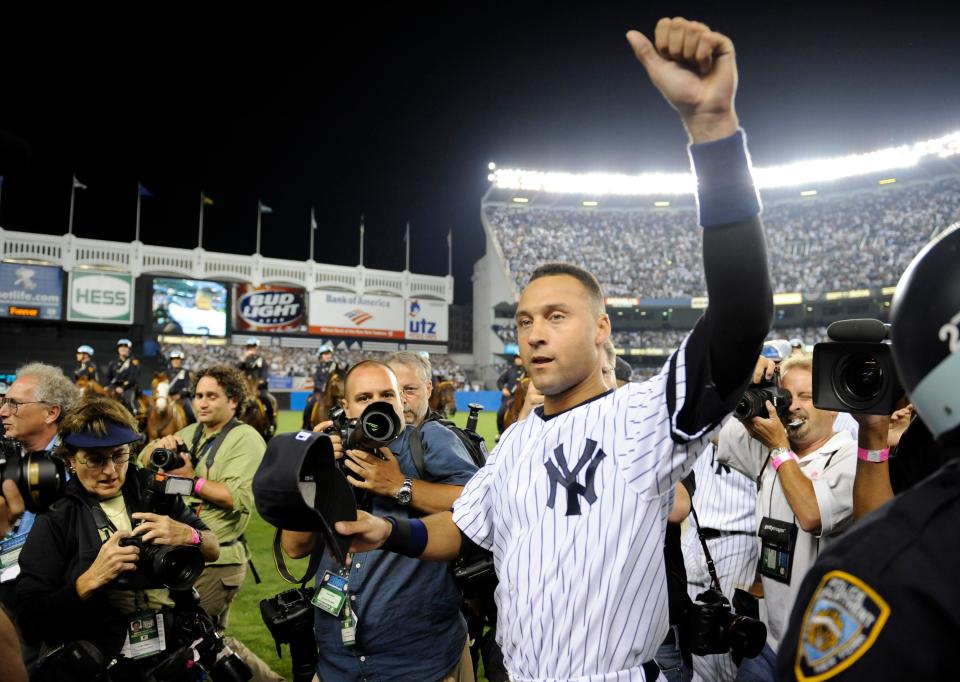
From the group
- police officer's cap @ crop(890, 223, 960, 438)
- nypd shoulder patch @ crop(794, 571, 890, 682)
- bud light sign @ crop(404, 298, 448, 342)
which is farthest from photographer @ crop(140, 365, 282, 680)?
bud light sign @ crop(404, 298, 448, 342)

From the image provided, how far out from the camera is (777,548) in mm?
3096

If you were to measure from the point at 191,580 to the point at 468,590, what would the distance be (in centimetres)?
138

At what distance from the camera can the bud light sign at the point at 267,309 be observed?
4600 cm

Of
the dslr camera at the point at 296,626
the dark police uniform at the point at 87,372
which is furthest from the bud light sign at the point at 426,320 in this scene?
the dslr camera at the point at 296,626

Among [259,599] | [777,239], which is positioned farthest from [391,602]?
[777,239]

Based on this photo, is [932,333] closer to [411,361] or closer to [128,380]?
[411,361]

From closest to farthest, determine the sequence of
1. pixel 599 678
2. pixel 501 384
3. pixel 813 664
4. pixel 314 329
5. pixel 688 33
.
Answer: pixel 813 664 → pixel 688 33 → pixel 599 678 → pixel 501 384 → pixel 314 329

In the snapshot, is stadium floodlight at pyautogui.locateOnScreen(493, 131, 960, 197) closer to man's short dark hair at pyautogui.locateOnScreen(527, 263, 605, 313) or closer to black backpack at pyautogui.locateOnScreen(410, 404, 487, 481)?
black backpack at pyautogui.locateOnScreen(410, 404, 487, 481)

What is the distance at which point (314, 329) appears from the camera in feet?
158

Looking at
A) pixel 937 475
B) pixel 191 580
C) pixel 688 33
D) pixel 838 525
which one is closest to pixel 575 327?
pixel 688 33

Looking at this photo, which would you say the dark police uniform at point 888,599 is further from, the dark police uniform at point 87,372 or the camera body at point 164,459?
the dark police uniform at point 87,372

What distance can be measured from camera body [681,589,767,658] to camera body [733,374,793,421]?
0.89m

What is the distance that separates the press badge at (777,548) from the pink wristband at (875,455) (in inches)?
39.4

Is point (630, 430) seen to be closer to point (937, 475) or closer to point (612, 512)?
point (612, 512)
